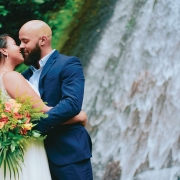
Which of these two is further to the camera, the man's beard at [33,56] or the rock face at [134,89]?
the rock face at [134,89]

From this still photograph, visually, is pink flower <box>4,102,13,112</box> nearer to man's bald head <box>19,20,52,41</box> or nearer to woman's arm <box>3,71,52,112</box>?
woman's arm <box>3,71,52,112</box>

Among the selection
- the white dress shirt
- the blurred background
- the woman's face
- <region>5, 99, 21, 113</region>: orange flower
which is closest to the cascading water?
the blurred background

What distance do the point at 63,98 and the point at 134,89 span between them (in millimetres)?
3089

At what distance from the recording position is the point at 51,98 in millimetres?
2990

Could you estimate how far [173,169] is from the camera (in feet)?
16.8

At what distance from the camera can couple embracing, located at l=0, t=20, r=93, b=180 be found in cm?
283

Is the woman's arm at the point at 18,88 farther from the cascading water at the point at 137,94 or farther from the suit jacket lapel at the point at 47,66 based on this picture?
the cascading water at the point at 137,94

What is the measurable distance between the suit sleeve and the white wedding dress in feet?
0.48

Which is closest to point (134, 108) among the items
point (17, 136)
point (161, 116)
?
point (161, 116)

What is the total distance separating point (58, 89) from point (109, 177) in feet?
8.01

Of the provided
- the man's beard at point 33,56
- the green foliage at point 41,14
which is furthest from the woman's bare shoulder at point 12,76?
the green foliage at point 41,14

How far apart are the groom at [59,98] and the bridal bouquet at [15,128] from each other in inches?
4.2

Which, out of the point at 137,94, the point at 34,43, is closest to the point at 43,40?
the point at 34,43

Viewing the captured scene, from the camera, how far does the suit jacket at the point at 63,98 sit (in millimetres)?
2873
